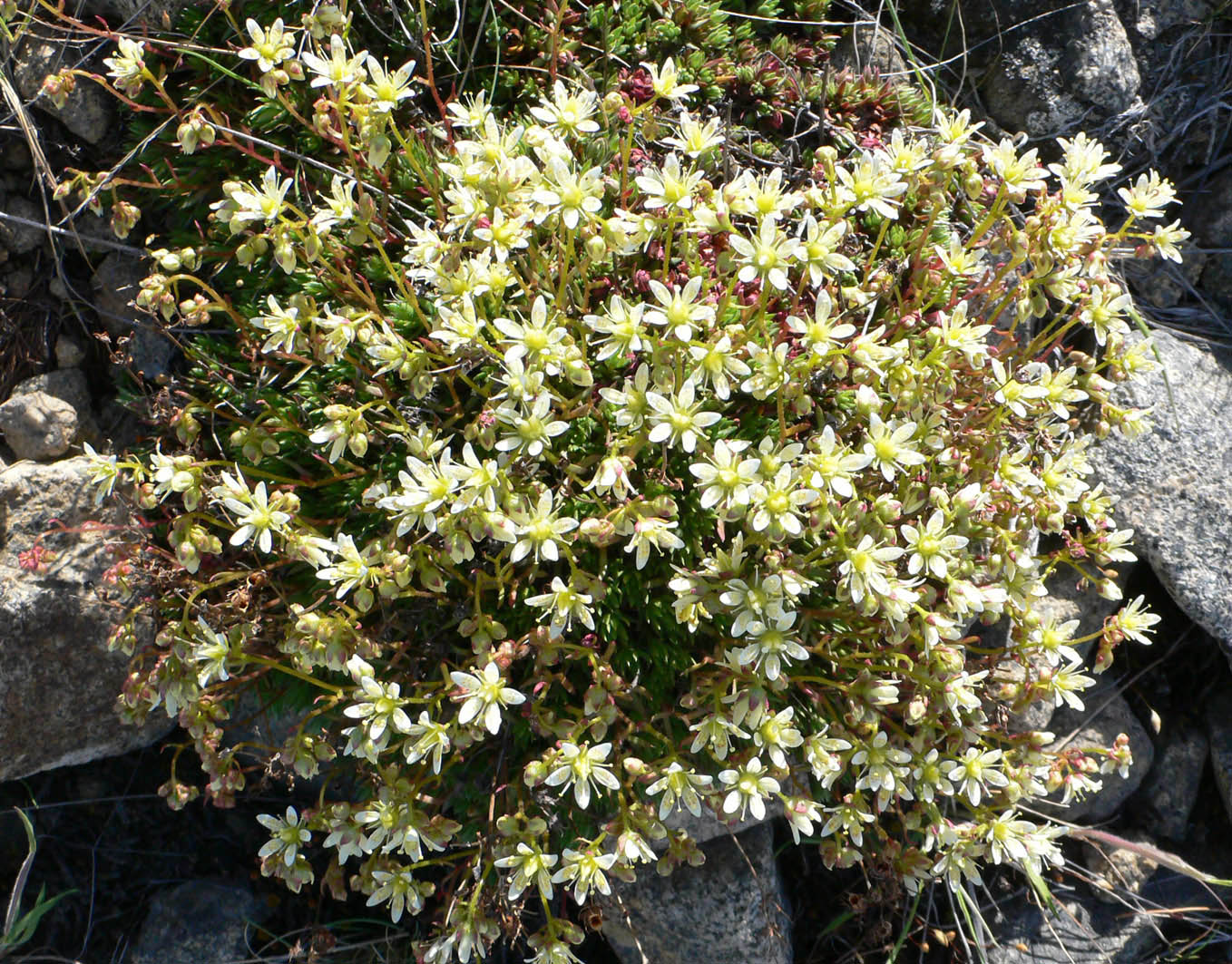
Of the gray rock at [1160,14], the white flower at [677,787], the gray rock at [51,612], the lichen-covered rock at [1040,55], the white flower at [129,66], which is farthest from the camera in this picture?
the gray rock at [1160,14]

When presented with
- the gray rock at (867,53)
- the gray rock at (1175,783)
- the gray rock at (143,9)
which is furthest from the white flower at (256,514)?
the gray rock at (1175,783)

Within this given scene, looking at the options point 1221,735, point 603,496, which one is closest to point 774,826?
point 603,496

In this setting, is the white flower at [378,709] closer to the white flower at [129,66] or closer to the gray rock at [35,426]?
the gray rock at [35,426]

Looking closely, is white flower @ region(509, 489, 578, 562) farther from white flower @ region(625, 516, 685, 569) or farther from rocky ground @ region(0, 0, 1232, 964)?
rocky ground @ region(0, 0, 1232, 964)

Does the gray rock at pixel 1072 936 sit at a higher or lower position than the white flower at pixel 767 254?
lower

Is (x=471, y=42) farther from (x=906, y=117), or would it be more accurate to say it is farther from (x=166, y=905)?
(x=166, y=905)

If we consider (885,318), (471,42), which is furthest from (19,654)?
(885,318)

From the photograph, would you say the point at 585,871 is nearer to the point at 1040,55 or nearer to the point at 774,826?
the point at 774,826
